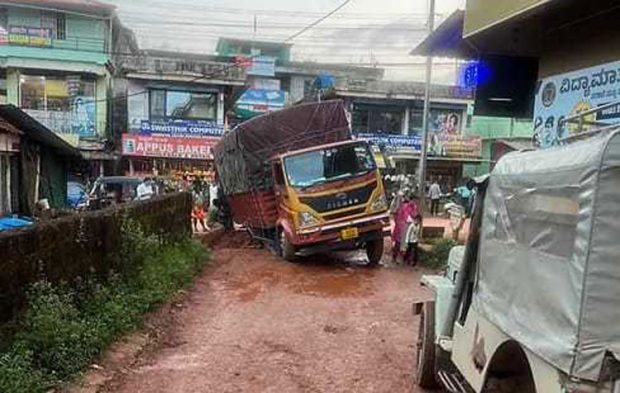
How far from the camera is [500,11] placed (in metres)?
7.98

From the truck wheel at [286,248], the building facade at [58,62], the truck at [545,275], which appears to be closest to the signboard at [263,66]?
the building facade at [58,62]

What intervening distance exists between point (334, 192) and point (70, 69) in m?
20.4

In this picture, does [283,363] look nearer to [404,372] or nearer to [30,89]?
[404,372]

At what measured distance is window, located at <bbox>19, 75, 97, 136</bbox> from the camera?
99.7ft

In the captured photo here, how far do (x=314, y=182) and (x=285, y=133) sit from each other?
2.25 m

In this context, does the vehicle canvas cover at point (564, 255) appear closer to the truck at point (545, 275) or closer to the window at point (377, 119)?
the truck at point (545, 275)

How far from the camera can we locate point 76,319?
6809 mm

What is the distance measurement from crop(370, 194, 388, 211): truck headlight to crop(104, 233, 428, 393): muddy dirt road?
154 centimetres

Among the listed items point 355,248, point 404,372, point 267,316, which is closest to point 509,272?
point 404,372

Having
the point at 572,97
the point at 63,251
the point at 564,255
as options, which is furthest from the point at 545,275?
the point at 572,97

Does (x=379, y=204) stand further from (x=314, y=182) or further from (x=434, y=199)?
(x=434, y=199)

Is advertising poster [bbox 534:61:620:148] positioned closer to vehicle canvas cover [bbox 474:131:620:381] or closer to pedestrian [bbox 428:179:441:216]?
vehicle canvas cover [bbox 474:131:620:381]

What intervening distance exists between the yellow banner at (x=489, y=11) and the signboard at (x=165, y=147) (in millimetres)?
23237

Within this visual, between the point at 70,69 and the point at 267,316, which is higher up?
the point at 70,69
